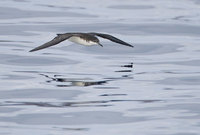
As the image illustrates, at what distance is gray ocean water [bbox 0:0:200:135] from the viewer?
1325 centimetres

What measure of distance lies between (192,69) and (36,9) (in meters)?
9.31

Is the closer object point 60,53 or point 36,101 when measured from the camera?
point 36,101

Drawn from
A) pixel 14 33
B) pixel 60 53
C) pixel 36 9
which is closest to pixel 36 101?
pixel 60 53

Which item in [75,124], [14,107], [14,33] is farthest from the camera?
[14,33]

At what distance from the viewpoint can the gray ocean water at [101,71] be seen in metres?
13.2

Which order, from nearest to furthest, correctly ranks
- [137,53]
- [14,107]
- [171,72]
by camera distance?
[14,107] < [171,72] < [137,53]

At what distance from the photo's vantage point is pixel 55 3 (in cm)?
2794

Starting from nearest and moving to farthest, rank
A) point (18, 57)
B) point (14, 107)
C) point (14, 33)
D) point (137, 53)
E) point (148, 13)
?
point (14, 107), point (18, 57), point (137, 53), point (14, 33), point (148, 13)

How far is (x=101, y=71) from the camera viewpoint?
17.4 meters

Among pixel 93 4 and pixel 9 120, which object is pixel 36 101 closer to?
pixel 9 120

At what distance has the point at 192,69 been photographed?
17.9 metres

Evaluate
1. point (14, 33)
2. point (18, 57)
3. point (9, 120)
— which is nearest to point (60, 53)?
point (18, 57)

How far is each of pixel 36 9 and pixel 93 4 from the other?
6.64 feet

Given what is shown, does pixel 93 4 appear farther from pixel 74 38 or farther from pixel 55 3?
pixel 74 38
